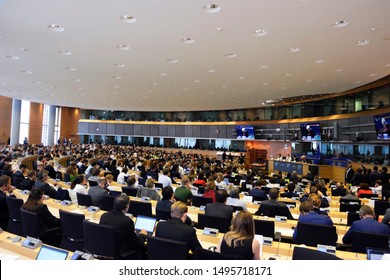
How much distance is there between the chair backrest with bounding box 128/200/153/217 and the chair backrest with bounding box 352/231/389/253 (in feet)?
11.3

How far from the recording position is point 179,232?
352 cm

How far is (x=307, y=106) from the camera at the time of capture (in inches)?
853

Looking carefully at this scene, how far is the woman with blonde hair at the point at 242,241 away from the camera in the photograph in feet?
10.4

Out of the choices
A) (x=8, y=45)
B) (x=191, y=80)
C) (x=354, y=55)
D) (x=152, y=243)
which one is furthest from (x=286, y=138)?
(x=152, y=243)

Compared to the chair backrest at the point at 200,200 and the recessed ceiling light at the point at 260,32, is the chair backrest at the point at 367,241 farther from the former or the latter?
the recessed ceiling light at the point at 260,32

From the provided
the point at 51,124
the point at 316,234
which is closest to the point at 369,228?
the point at 316,234

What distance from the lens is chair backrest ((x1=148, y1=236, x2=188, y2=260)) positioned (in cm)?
310

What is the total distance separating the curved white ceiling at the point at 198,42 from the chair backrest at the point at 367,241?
4126 mm

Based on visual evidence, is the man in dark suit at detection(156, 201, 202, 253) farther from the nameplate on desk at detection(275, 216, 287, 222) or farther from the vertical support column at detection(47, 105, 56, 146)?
the vertical support column at detection(47, 105, 56, 146)

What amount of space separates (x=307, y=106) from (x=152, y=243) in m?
20.6

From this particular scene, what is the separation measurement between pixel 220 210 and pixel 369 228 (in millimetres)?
2284

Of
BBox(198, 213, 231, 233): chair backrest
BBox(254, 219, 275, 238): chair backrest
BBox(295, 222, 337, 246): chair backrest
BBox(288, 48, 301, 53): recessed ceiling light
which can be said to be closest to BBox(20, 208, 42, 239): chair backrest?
BBox(198, 213, 231, 233): chair backrest

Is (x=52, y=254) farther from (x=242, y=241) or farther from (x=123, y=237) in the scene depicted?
(x=242, y=241)
